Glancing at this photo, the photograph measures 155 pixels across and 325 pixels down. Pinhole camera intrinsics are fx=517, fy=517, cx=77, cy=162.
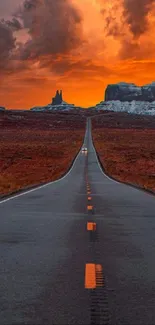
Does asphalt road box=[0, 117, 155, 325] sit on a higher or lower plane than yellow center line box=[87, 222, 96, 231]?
higher

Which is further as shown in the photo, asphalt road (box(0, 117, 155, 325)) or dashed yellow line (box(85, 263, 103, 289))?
dashed yellow line (box(85, 263, 103, 289))

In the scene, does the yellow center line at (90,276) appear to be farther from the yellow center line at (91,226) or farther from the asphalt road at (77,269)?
the yellow center line at (91,226)

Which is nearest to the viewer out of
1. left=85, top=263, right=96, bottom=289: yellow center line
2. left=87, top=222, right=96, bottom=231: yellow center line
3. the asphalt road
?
the asphalt road

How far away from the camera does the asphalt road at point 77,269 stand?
5.48 m

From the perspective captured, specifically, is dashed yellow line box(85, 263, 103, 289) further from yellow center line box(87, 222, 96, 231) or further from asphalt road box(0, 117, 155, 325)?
yellow center line box(87, 222, 96, 231)

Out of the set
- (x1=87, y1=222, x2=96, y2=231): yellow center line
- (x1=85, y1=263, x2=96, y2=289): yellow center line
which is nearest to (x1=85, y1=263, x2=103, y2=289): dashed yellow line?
(x1=85, y1=263, x2=96, y2=289): yellow center line

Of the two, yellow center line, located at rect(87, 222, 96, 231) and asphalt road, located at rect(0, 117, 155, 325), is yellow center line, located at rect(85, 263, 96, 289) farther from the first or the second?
yellow center line, located at rect(87, 222, 96, 231)

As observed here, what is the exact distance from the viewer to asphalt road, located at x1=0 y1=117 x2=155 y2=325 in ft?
18.0

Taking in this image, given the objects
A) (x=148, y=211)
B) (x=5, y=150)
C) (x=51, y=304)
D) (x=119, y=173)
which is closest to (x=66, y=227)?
(x=148, y=211)

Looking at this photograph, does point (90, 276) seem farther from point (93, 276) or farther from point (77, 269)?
point (77, 269)

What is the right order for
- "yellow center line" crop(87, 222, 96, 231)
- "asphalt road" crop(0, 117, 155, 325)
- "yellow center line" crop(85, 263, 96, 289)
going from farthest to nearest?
"yellow center line" crop(87, 222, 96, 231), "yellow center line" crop(85, 263, 96, 289), "asphalt road" crop(0, 117, 155, 325)

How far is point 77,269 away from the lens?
310 inches

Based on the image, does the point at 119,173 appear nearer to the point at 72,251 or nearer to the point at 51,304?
the point at 72,251

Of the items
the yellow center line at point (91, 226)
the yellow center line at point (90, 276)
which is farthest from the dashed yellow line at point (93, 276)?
the yellow center line at point (91, 226)
